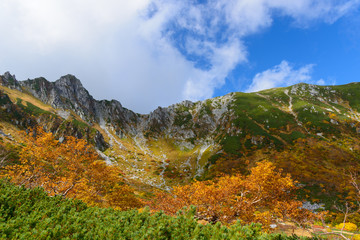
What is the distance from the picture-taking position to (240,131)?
470ft

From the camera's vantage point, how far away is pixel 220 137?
153375mm

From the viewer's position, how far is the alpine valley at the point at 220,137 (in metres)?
85.1

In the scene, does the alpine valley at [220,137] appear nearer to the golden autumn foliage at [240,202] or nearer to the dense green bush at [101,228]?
the golden autumn foliage at [240,202]

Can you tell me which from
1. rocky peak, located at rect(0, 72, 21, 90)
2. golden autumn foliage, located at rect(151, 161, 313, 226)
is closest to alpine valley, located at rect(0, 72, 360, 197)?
rocky peak, located at rect(0, 72, 21, 90)

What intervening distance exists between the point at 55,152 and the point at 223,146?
119 metres

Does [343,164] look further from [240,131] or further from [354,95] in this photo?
[354,95]

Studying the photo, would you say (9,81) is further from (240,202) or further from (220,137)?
(240,202)

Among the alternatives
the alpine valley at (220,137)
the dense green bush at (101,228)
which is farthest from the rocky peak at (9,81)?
the dense green bush at (101,228)

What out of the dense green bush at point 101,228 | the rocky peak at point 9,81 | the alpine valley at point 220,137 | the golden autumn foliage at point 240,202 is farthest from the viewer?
the rocky peak at point 9,81

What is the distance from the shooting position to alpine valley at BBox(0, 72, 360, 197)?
8512 centimetres

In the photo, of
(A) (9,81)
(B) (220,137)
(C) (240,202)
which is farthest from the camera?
(B) (220,137)

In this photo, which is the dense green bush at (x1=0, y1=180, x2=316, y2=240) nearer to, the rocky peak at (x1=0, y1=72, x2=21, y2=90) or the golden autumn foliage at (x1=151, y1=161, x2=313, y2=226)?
the golden autumn foliage at (x1=151, y1=161, x2=313, y2=226)

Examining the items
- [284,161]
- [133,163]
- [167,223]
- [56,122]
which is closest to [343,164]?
[284,161]

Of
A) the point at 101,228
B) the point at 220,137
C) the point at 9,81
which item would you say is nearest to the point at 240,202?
the point at 101,228
